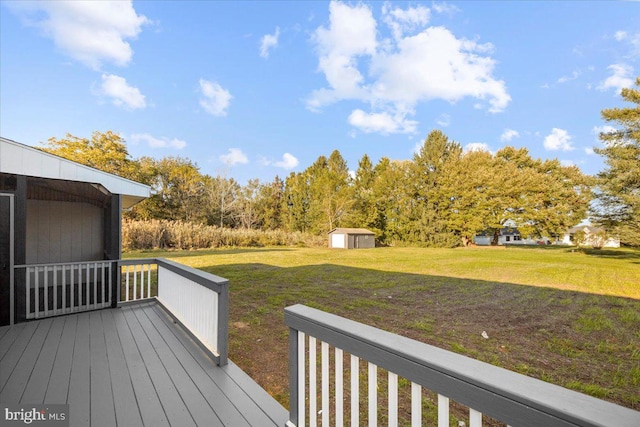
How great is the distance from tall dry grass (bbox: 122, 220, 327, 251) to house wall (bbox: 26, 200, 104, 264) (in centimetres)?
964

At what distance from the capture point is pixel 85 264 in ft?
14.9

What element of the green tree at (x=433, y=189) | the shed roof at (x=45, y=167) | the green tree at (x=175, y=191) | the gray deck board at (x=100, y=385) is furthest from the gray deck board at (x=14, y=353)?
the green tree at (x=433, y=189)

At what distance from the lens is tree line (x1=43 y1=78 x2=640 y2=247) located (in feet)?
73.6

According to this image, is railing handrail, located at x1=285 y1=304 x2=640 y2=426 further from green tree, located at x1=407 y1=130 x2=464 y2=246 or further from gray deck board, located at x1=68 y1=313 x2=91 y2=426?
green tree, located at x1=407 y1=130 x2=464 y2=246

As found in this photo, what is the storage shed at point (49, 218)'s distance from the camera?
3891 millimetres

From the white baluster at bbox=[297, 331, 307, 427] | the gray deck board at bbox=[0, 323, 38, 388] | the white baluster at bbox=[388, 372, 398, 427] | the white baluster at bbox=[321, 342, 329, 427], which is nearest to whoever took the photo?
the white baluster at bbox=[388, 372, 398, 427]

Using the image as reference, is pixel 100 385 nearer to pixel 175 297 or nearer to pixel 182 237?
pixel 175 297

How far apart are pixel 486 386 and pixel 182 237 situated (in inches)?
713

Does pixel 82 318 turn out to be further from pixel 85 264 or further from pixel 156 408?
pixel 156 408

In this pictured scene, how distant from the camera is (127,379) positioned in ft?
8.52

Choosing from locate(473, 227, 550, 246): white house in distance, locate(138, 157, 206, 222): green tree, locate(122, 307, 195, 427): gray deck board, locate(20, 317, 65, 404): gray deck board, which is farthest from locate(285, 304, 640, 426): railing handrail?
locate(473, 227, 550, 246): white house in distance

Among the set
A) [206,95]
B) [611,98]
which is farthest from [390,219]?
[206,95]

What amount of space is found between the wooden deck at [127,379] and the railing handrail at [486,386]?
141cm

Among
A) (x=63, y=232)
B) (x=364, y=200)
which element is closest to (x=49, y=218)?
(x=63, y=232)
